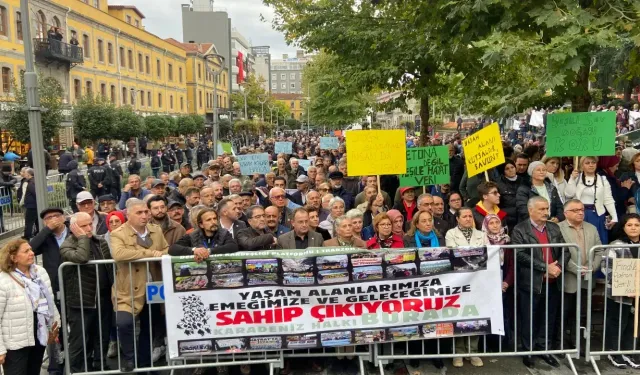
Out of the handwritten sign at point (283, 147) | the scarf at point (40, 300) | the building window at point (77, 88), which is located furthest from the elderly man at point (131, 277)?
the building window at point (77, 88)

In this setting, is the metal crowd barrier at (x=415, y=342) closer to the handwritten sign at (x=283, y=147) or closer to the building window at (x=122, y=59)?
the handwritten sign at (x=283, y=147)

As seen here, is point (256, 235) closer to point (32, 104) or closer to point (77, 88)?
point (32, 104)

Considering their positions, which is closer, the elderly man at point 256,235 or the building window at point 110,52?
the elderly man at point 256,235

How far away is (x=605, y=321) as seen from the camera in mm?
5141

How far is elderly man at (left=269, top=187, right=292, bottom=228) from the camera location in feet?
23.1

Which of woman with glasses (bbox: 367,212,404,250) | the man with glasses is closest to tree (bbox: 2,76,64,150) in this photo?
woman with glasses (bbox: 367,212,404,250)

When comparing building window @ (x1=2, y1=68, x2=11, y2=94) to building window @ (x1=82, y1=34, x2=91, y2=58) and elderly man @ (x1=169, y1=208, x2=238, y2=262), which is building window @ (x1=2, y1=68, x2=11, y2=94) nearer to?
Answer: building window @ (x1=82, y1=34, x2=91, y2=58)

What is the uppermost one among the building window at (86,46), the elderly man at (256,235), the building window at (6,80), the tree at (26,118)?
the building window at (86,46)

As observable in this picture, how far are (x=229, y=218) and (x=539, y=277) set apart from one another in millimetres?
3172

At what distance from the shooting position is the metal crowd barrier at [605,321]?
4.96 meters

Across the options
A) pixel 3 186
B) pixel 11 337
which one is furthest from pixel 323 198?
pixel 3 186

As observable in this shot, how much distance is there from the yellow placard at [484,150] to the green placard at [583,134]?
0.79m

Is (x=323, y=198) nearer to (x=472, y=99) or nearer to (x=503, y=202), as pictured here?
(x=503, y=202)

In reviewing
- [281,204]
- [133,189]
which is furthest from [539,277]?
[133,189]
